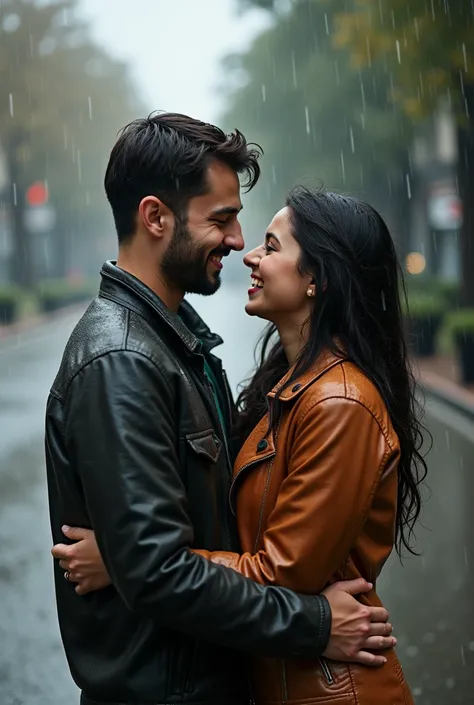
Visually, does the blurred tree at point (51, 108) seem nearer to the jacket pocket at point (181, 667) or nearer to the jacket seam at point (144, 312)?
the jacket seam at point (144, 312)

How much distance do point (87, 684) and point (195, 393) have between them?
2.30 ft

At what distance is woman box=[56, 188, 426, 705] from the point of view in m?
2.38

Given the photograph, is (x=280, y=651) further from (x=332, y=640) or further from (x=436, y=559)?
(x=436, y=559)

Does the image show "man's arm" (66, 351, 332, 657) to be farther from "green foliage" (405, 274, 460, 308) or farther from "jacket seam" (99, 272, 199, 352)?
"green foliage" (405, 274, 460, 308)

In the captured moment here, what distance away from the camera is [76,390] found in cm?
231

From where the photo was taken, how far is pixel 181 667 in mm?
2352

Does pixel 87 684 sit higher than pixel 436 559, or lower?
higher

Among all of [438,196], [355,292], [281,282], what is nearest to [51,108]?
[438,196]

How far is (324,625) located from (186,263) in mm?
914

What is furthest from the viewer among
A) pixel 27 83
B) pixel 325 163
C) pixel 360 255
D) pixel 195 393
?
pixel 27 83

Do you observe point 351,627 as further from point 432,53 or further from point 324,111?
point 324,111

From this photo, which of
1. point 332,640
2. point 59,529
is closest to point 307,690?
point 332,640

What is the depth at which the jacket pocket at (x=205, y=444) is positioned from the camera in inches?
93.7

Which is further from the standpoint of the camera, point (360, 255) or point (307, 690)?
point (360, 255)
